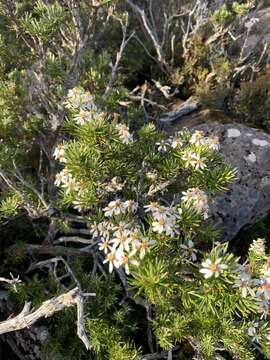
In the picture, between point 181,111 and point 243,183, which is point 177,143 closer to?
point 243,183

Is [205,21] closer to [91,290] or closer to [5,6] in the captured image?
[5,6]

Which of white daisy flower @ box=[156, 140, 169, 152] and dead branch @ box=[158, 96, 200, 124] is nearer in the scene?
white daisy flower @ box=[156, 140, 169, 152]

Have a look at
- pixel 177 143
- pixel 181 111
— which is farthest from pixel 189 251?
pixel 181 111

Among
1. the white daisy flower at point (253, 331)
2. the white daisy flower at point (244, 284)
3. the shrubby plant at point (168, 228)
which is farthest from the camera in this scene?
the white daisy flower at point (253, 331)

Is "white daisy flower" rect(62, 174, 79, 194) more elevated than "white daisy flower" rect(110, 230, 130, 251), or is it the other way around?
"white daisy flower" rect(62, 174, 79, 194)

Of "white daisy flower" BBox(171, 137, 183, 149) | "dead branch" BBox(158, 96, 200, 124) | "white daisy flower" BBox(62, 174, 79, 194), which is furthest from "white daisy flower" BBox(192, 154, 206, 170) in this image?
"dead branch" BBox(158, 96, 200, 124)

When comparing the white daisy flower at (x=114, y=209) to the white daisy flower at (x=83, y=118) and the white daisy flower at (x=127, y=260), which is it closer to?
the white daisy flower at (x=127, y=260)

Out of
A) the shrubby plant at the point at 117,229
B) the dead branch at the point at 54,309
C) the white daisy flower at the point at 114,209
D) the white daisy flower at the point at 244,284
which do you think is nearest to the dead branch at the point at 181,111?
the shrubby plant at the point at 117,229

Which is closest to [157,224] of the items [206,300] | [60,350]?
[206,300]

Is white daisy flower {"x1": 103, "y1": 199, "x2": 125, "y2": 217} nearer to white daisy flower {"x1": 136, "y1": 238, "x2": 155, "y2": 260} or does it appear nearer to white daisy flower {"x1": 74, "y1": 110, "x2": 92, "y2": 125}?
white daisy flower {"x1": 136, "y1": 238, "x2": 155, "y2": 260}
